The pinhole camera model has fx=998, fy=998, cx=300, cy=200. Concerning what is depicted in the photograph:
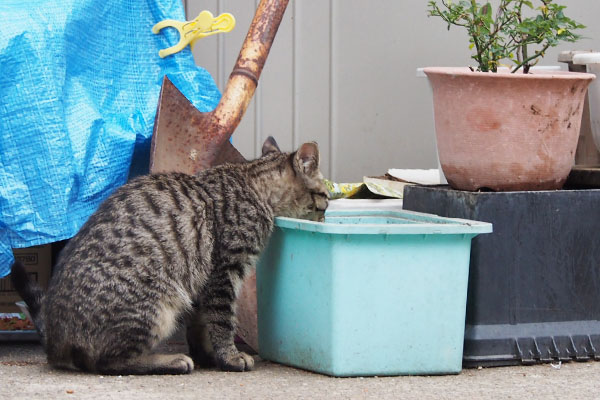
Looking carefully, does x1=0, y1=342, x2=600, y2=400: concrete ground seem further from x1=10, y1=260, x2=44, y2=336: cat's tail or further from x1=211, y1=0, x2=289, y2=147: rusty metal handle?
x1=211, y1=0, x2=289, y2=147: rusty metal handle

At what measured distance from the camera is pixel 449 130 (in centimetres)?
375

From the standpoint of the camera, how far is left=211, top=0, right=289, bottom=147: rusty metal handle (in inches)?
163

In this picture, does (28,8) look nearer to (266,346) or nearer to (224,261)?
(224,261)

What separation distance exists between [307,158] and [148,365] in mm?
960

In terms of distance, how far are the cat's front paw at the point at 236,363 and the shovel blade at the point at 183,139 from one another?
883mm

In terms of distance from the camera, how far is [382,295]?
3.33 m

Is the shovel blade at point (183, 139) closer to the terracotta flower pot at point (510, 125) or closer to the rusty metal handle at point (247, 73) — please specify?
the rusty metal handle at point (247, 73)

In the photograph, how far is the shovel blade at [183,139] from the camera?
13.2 ft

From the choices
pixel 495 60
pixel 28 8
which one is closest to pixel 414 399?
pixel 495 60

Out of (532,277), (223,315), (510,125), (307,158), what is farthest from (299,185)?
(532,277)

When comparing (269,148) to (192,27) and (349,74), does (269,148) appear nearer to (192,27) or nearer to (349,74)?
(192,27)

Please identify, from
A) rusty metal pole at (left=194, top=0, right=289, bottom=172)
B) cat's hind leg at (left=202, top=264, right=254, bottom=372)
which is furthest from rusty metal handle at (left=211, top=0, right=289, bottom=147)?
cat's hind leg at (left=202, top=264, right=254, bottom=372)

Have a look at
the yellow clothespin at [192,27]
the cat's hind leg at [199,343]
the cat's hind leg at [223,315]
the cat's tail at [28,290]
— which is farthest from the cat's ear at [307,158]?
the cat's tail at [28,290]

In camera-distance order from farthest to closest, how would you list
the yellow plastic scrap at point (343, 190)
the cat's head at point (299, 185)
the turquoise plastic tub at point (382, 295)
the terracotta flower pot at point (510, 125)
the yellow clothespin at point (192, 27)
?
the yellow plastic scrap at point (343, 190) < the yellow clothespin at point (192, 27) < the cat's head at point (299, 185) < the terracotta flower pot at point (510, 125) < the turquoise plastic tub at point (382, 295)
